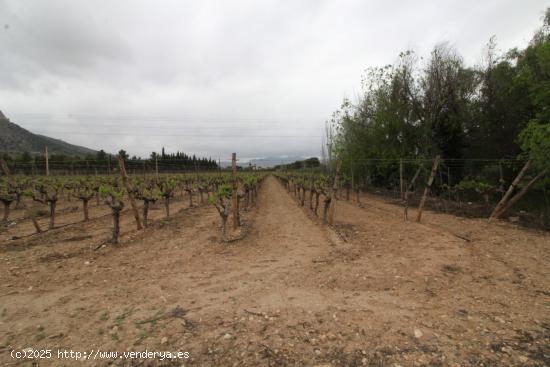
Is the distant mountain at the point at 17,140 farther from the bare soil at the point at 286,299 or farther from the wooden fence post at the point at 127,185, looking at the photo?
the bare soil at the point at 286,299

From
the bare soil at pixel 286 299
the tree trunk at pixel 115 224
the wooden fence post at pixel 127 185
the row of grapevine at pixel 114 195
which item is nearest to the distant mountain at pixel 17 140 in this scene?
the row of grapevine at pixel 114 195

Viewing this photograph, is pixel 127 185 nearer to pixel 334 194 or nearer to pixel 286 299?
pixel 286 299

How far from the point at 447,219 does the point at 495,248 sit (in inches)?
163

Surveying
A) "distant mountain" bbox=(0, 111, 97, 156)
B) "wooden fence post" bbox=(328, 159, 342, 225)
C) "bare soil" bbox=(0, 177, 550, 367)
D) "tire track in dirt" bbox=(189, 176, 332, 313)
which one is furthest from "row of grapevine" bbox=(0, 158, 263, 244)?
"distant mountain" bbox=(0, 111, 97, 156)

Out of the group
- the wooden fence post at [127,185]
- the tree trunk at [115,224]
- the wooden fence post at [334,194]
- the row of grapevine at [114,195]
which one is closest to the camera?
the tree trunk at [115,224]

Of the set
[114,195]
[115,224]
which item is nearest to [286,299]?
[115,224]

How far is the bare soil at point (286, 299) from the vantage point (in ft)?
9.46

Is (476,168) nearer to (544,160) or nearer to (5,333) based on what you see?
(544,160)

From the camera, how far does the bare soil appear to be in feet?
9.46

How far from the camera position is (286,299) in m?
3.99

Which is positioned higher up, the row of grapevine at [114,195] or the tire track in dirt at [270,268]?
the row of grapevine at [114,195]

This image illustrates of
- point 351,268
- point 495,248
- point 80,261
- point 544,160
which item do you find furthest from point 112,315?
point 544,160

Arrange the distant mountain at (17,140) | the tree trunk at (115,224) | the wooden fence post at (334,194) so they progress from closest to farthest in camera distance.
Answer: the tree trunk at (115,224) < the wooden fence post at (334,194) < the distant mountain at (17,140)

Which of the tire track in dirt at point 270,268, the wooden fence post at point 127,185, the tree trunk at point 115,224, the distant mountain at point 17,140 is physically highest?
the distant mountain at point 17,140
